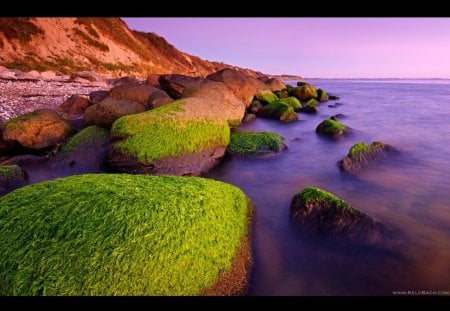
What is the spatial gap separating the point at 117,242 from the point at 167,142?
3442mm

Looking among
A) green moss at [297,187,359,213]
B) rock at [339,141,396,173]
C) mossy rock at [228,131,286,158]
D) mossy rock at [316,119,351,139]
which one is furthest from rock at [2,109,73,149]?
mossy rock at [316,119,351,139]

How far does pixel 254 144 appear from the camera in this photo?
738 centimetres

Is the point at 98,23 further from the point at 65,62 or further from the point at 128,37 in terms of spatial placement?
the point at 65,62

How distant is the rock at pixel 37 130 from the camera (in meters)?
6.51

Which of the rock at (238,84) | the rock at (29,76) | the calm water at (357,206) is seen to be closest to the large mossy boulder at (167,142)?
the calm water at (357,206)

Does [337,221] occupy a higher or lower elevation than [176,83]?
lower

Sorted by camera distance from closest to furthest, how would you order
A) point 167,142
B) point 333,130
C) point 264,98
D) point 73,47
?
1. point 167,142
2. point 333,130
3. point 264,98
4. point 73,47

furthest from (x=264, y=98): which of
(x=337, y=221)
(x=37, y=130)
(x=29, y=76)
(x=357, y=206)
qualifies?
(x=29, y=76)

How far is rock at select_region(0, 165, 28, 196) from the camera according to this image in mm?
4523

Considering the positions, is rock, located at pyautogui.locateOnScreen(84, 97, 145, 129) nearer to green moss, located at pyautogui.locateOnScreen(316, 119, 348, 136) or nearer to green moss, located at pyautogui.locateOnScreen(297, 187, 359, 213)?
green moss, located at pyautogui.locateOnScreen(297, 187, 359, 213)

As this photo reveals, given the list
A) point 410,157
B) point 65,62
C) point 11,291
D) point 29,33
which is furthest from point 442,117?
point 29,33

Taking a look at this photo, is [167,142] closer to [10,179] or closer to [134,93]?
[10,179]

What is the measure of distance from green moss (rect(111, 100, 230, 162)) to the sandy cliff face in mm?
20350
